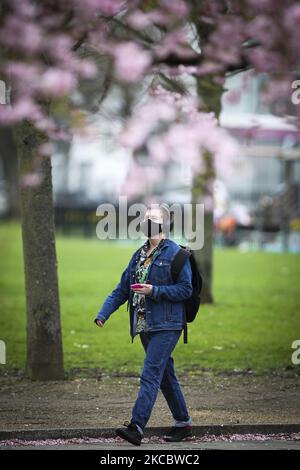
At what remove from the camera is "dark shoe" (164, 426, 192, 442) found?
7738 mm

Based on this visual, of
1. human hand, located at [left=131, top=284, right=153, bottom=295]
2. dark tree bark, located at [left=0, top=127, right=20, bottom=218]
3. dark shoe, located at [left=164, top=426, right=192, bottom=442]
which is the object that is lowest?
dark shoe, located at [left=164, top=426, right=192, bottom=442]

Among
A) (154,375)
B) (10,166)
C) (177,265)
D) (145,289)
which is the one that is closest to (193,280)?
(177,265)

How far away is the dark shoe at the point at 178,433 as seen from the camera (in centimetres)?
774

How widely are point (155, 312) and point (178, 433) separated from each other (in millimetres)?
1008

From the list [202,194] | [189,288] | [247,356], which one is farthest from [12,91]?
[202,194]

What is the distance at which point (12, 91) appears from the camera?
32.1 ft

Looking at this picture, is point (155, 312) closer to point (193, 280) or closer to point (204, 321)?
point (193, 280)

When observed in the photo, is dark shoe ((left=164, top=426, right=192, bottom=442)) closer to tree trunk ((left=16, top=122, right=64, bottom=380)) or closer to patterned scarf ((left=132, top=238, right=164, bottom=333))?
patterned scarf ((left=132, top=238, right=164, bottom=333))

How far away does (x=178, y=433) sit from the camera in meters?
7.74

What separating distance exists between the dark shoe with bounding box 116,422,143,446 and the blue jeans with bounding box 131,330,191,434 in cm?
4

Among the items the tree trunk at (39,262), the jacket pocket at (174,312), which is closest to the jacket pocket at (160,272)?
the jacket pocket at (174,312)

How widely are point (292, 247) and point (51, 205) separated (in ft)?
65.0

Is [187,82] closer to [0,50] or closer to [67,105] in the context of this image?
[67,105]

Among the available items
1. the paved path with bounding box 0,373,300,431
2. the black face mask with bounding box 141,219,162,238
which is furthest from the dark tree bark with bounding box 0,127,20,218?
the black face mask with bounding box 141,219,162,238
